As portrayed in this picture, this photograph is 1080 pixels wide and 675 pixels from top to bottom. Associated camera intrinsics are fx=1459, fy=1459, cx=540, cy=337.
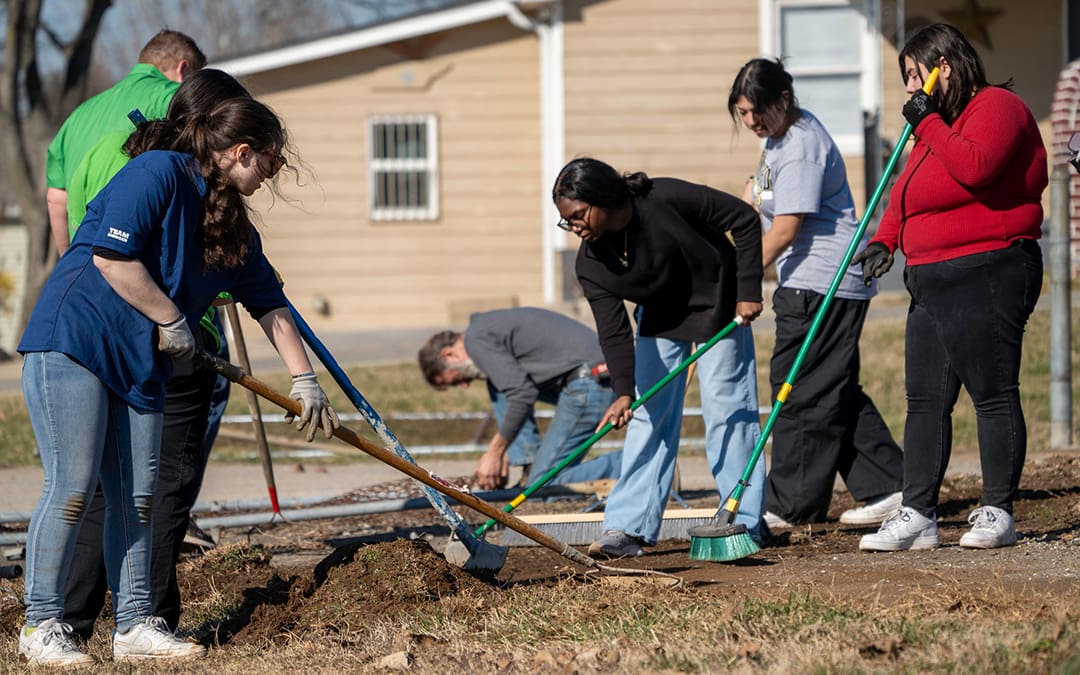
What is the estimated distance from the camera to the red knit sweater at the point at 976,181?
A: 516 centimetres

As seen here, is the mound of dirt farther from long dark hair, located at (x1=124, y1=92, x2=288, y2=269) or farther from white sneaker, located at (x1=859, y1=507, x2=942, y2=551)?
white sneaker, located at (x1=859, y1=507, x2=942, y2=551)

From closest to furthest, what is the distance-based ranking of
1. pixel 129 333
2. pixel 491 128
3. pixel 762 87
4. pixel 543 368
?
pixel 129 333
pixel 762 87
pixel 543 368
pixel 491 128

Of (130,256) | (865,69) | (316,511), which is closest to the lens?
(130,256)

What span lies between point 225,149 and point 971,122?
2.63m

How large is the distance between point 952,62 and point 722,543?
1.95 metres

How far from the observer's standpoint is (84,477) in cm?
430

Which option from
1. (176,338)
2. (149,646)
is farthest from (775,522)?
(176,338)

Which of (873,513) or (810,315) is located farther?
(873,513)

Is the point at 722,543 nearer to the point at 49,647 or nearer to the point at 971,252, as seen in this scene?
the point at 971,252

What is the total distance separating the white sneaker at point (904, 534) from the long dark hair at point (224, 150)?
105 inches

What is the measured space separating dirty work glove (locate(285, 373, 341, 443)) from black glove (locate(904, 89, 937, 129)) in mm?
2318

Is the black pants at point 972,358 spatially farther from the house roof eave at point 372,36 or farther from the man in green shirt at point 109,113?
the house roof eave at point 372,36

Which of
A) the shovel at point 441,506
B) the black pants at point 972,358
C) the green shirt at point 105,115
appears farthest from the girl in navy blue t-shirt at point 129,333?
the black pants at point 972,358

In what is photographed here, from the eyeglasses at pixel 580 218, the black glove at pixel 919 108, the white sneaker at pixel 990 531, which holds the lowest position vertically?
the white sneaker at pixel 990 531
